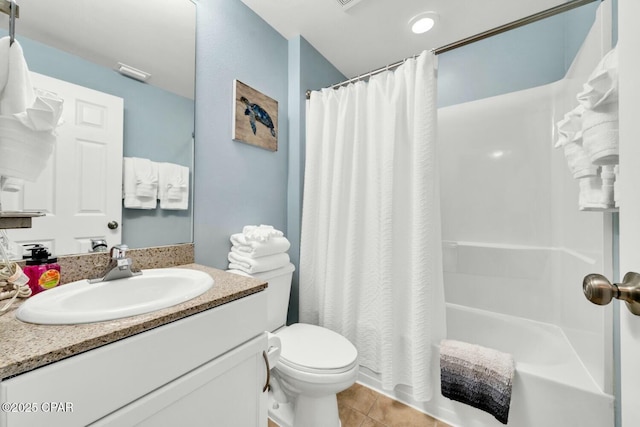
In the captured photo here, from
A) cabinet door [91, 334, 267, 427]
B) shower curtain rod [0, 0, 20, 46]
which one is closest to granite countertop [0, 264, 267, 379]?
cabinet door [91, 334, 267, 427]

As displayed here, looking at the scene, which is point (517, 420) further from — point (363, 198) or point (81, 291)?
point (81, 291)

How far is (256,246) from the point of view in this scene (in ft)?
4.25

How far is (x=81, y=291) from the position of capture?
79cm

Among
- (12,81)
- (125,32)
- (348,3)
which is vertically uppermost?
(348,3)

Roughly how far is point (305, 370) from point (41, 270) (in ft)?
3.29

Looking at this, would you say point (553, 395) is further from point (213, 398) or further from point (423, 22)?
point (423, 22)

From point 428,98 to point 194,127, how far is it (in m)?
1.21

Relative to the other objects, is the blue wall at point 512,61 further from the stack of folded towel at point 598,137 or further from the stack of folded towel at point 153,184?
the stack of folded towel at point 153,184

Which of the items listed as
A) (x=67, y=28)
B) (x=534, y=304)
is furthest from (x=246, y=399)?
(x=534, y=304)

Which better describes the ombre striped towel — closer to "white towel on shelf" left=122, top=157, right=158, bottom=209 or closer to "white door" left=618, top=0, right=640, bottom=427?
"white door" left=618, top=0, right=640, bottom=427

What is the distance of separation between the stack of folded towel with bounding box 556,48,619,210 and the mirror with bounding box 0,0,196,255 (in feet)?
4.88

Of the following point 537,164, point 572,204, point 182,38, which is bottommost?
point 572,204

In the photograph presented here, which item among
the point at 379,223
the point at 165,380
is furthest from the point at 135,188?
the point at 379,223

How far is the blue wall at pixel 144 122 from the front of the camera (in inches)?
34.5
